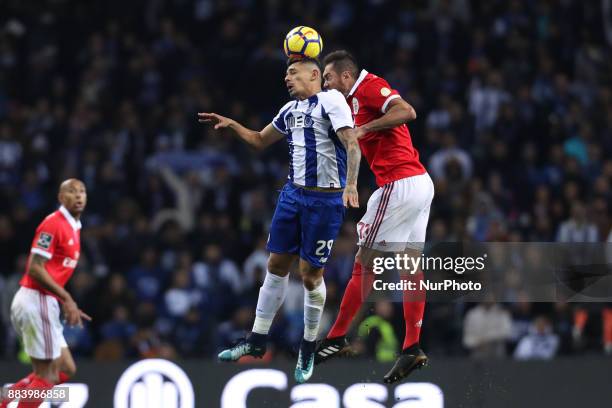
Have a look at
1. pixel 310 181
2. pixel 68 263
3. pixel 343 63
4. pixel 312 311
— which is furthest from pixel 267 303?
pixel 68 263

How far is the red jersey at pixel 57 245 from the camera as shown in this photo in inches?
504

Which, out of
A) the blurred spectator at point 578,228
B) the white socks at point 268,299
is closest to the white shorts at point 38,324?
the white socks at point 268,299

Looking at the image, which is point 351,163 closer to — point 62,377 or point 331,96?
point 331,96

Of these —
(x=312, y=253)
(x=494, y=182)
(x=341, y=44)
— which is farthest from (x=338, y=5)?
(x=312, y=253)

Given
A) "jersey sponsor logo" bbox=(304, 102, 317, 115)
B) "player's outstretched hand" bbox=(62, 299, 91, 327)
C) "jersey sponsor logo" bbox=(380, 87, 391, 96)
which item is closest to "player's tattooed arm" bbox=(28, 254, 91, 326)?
"player's outstretched hand" bbox=(62, 299, 91, 327)

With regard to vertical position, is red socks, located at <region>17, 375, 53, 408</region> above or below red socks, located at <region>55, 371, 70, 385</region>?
below

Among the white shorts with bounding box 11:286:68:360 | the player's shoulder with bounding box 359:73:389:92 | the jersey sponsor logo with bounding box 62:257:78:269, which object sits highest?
the player's shoulder with bounding box 359:73:389:92

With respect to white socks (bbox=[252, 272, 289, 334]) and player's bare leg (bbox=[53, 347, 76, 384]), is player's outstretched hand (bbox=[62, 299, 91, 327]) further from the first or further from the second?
white socks (bbox=[252, 272, 289, 334])

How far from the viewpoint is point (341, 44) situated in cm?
2105

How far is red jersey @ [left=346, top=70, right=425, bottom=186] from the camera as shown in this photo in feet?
36.8

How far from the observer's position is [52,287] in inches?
496

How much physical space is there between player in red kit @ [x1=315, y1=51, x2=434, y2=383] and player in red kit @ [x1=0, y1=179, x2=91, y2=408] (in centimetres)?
299

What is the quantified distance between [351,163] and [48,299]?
13.1 ft

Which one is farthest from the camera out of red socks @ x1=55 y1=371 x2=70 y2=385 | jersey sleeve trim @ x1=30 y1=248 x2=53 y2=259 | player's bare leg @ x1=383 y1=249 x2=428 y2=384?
red socks @ x1=55 y1=371 x2=70 y2=385
